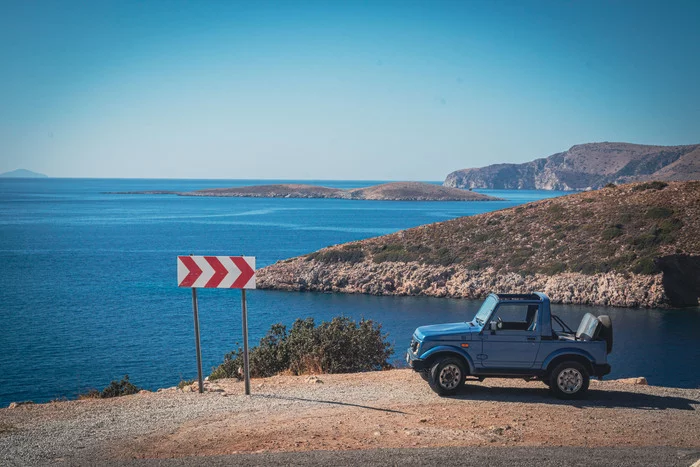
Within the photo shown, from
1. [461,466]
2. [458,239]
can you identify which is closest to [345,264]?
[458,239]

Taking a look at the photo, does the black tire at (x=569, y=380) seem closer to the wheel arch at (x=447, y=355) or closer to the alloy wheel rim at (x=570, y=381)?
the alloy wheel rim at (x=570, y=381)

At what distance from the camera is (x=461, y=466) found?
8.39 metres

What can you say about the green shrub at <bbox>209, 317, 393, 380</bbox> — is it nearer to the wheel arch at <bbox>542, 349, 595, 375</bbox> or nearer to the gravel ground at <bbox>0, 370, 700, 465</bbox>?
the gravel ground at <bbox>0, 370, 700, 465</bbox>

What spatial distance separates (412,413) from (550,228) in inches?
2317

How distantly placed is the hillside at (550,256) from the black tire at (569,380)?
45.4m

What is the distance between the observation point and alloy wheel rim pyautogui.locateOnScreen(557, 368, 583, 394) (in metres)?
12.4

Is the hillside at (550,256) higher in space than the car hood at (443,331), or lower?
lower

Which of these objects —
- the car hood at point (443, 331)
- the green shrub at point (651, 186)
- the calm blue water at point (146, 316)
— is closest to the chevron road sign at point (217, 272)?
the car hood at point (443, 331)

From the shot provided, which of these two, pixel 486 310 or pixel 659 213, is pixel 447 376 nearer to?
pixel 486 310

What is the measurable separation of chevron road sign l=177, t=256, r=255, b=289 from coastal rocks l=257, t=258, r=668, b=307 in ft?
152

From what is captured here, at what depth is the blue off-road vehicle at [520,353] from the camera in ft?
40.5

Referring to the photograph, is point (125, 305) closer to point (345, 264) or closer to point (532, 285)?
point (345, 264)

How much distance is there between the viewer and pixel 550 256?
6069 centimetres

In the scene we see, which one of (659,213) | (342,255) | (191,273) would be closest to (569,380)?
(191,273)
